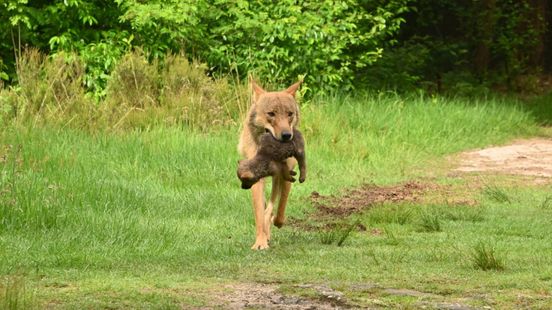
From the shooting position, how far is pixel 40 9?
59.1 feet

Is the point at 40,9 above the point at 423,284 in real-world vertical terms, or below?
below

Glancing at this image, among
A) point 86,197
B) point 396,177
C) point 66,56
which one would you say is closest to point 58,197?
point 86,197

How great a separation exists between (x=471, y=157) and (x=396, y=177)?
2475 mm

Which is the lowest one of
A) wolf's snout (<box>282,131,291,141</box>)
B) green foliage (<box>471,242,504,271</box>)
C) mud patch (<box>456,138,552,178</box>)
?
mud patch (<box>456,138,552,178</box>)

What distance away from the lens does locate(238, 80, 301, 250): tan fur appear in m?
8.93

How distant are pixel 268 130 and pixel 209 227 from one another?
53.4 inches

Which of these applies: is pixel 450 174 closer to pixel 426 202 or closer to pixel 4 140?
pixel 426 202

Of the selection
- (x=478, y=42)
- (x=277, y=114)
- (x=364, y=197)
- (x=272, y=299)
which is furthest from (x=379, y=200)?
(x=478, y=42)

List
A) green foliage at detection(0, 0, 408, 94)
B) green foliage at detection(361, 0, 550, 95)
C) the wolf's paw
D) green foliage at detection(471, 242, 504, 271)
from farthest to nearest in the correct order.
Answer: green foliage at detection(361, 0, 550, 95), green foliage at detection(0, 0, 408, 94), the wolf's paw, green foliage at detection(471, 242, 504, 271)

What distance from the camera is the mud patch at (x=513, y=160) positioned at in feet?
48.8

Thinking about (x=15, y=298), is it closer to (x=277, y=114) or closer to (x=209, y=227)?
(x=277, y=114)

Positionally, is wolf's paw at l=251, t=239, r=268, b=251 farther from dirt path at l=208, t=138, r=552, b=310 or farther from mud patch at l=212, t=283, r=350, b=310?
mud patch at l=212, t=283, r=350, b=310

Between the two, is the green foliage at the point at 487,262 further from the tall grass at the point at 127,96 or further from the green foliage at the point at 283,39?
the green foliage at the point at 283,39

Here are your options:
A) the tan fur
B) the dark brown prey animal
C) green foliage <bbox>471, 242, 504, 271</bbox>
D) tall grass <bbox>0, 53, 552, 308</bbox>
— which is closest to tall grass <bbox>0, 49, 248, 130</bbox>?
tall grass <bbox>0, 53, 552, 308</bbox>
